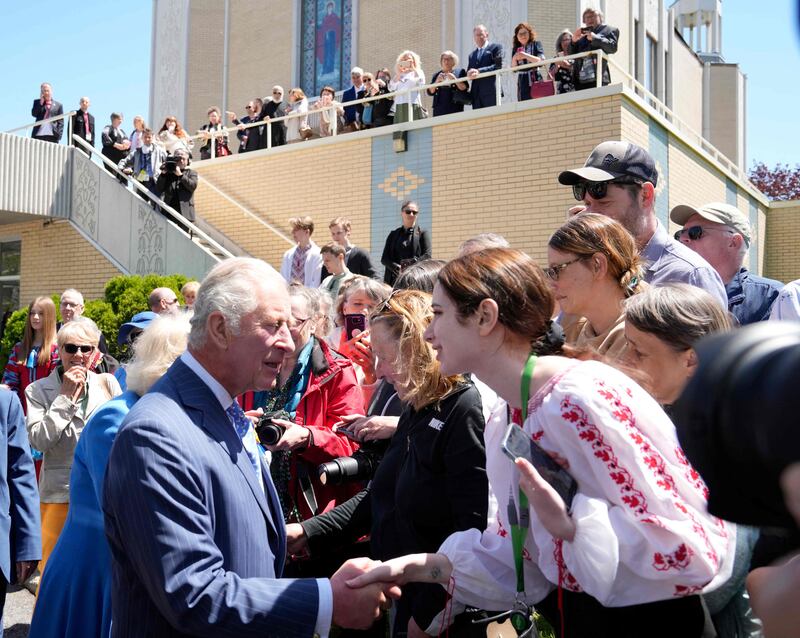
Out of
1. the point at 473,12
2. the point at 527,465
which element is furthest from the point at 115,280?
the point at 527,465

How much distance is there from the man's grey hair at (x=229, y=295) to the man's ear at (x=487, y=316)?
71 centimetres

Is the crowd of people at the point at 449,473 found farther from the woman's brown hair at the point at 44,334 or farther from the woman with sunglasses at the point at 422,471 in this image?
the woman's brown hair at the point at 44,334

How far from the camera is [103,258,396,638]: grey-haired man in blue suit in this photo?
2078mm

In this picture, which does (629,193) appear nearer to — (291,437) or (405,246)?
(291,437)

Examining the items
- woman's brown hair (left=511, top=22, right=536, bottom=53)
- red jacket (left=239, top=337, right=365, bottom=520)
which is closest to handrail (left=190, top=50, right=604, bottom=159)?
woman's brown hair (left=511, top=22, right=536, bottom=53)

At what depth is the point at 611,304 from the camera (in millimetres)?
3297

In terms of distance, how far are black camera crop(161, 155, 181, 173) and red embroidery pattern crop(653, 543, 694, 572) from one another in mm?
15814

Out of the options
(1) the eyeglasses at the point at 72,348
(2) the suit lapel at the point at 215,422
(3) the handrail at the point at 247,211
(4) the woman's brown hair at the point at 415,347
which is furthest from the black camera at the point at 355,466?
(3) the handrail at the point at 247,211

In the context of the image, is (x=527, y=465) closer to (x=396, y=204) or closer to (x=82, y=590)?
(x=82, y=590)

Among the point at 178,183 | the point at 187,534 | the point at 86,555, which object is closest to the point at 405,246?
the point at 178,183

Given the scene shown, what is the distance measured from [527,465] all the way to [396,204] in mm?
13567

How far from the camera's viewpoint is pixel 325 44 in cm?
2389

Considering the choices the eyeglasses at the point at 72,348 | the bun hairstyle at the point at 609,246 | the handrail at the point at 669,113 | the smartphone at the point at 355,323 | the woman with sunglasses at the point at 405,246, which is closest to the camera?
the bun hairstyle at the point at 609,246

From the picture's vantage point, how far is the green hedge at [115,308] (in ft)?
46.6
